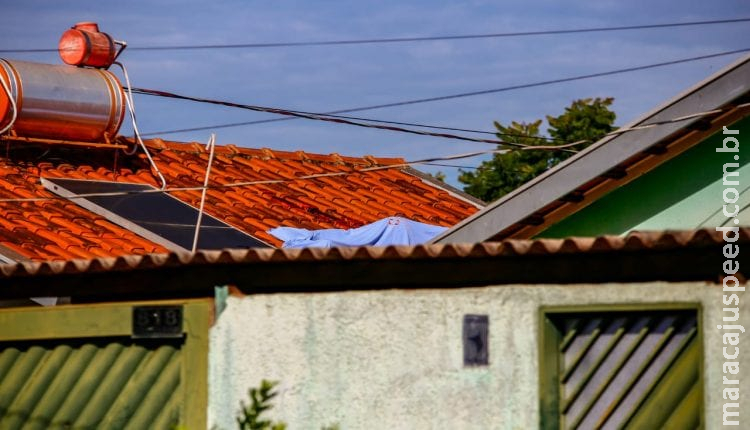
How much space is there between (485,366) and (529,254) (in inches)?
31.2

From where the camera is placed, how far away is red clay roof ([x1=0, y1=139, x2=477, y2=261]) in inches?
553

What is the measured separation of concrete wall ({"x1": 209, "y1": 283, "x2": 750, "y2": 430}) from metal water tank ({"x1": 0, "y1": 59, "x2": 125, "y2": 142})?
7.19 metres

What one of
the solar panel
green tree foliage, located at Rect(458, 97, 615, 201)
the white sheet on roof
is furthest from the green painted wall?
green tree foliage, located at Rect(458, 97, 615, 201)

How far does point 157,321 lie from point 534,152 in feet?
69.0

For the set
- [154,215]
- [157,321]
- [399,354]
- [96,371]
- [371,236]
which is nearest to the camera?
[399,354]

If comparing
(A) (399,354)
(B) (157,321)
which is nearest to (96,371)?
(B) (157,321)

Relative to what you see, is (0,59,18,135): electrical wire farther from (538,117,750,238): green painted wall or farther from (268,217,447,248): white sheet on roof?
(538,117,750,238): green painted wall

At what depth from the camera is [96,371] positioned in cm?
1009

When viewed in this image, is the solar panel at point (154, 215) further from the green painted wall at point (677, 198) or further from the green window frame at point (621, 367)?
the green window frame at point (621, 367)

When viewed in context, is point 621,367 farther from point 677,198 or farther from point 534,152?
point 534,152

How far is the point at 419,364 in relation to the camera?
8836 millimetres

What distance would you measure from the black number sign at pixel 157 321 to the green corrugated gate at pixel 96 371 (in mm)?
64

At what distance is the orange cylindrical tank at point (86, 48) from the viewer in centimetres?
1708

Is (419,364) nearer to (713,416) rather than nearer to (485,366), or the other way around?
(485,366)
